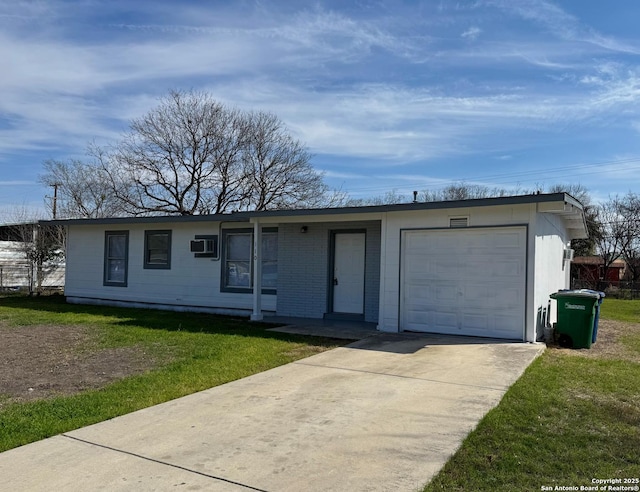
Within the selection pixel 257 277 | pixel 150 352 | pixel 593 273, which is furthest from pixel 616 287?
pixel 150 352

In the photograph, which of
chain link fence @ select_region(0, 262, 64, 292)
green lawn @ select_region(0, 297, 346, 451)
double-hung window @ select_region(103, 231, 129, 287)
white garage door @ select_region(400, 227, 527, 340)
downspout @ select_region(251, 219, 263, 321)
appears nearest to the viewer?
green lawn @ select_region(0, 297, 346, 451)

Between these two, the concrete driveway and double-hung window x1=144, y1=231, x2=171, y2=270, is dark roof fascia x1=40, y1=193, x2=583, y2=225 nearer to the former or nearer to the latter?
double-hung window x1=144, y1=231, x2=171, y2=270

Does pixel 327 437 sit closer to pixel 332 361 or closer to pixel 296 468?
pixel 296 468

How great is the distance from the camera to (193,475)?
3.82 m

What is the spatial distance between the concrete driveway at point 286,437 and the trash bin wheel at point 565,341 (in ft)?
9.94

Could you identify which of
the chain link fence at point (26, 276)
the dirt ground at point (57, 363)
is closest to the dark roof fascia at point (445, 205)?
the dirt ground at point (57, 363)

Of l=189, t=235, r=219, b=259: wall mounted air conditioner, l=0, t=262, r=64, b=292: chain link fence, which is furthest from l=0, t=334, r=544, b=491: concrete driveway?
l=0, t=262, r=64, b=292: chain link fence

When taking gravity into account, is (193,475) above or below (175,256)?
below

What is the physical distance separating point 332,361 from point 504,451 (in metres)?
3.71

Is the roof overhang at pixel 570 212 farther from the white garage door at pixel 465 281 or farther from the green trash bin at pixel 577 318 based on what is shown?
the green trash bin at pixel 577 318

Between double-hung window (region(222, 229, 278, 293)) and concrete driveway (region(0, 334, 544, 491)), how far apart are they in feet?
21.9

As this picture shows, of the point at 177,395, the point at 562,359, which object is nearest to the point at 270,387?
the point at 177,395

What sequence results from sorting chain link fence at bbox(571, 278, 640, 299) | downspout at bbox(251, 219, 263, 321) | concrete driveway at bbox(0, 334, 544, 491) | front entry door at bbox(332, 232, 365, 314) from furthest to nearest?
chain link fence at bbox(571, 278, 640, 299)
downspout at bbox(251, 219, 263, 321)
front entry door at bbox(332, 232, 365, 314)
concrete driveway at bbox(0, 334, 544, 491)

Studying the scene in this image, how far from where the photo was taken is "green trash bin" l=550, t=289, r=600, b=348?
9.50 metres
